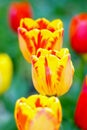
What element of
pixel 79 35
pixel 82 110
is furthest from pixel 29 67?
pixel 82 110

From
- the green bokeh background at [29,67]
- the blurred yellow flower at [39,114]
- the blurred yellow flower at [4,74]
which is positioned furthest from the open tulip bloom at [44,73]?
the blurred yellow flower at [4,74]

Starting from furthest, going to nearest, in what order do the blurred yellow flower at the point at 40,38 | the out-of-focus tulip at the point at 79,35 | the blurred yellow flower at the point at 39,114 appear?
the out-of-focus tulip at the point at 79,35, the blurred yellow flower at the point at 40,38, the blurred yellow flower at the point at 39,114

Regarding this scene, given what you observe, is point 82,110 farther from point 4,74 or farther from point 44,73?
point 4,74

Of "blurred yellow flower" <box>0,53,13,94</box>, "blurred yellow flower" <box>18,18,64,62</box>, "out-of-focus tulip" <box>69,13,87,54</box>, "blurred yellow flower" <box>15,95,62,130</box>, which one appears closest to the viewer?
"blurred yellow flower" <box>15,95,62,130</box>

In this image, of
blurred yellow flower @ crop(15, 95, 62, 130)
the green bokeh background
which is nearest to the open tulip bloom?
blurred yellow flower @ crop(15, 95, 62, 130)

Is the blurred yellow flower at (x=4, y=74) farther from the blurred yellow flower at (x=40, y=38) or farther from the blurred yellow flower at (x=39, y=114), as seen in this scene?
the blurred yellow flower at (x=39, y=114)

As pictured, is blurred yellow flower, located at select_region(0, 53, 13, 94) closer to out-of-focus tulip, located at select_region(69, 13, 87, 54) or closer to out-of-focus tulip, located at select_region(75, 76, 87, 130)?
out-of-focus tulip, located at select_region(69, 13, 87, 54)

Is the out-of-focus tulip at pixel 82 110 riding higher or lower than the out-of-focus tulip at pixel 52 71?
lower
